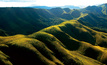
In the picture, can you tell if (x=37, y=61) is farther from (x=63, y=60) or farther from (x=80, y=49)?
(x=80, y=49)

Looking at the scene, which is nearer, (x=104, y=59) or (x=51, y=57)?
(x=51, y=57)

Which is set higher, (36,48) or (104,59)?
(104,59)

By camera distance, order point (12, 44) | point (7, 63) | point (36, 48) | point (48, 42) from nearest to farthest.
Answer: point (7, 63), point (12, 44), point (36, 48), point (48, 42)

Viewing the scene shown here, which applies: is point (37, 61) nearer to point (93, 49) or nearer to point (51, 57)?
point (51, 57)

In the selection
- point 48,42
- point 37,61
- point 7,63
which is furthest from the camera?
point 48,42

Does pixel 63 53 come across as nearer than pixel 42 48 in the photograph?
No

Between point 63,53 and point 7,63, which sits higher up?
point 63,53

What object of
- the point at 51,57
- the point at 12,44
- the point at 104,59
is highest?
the point at 104,59

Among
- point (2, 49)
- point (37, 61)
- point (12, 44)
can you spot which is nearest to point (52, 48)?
point (37, 61)

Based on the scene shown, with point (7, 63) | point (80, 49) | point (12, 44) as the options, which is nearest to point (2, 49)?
point (12, 44)
